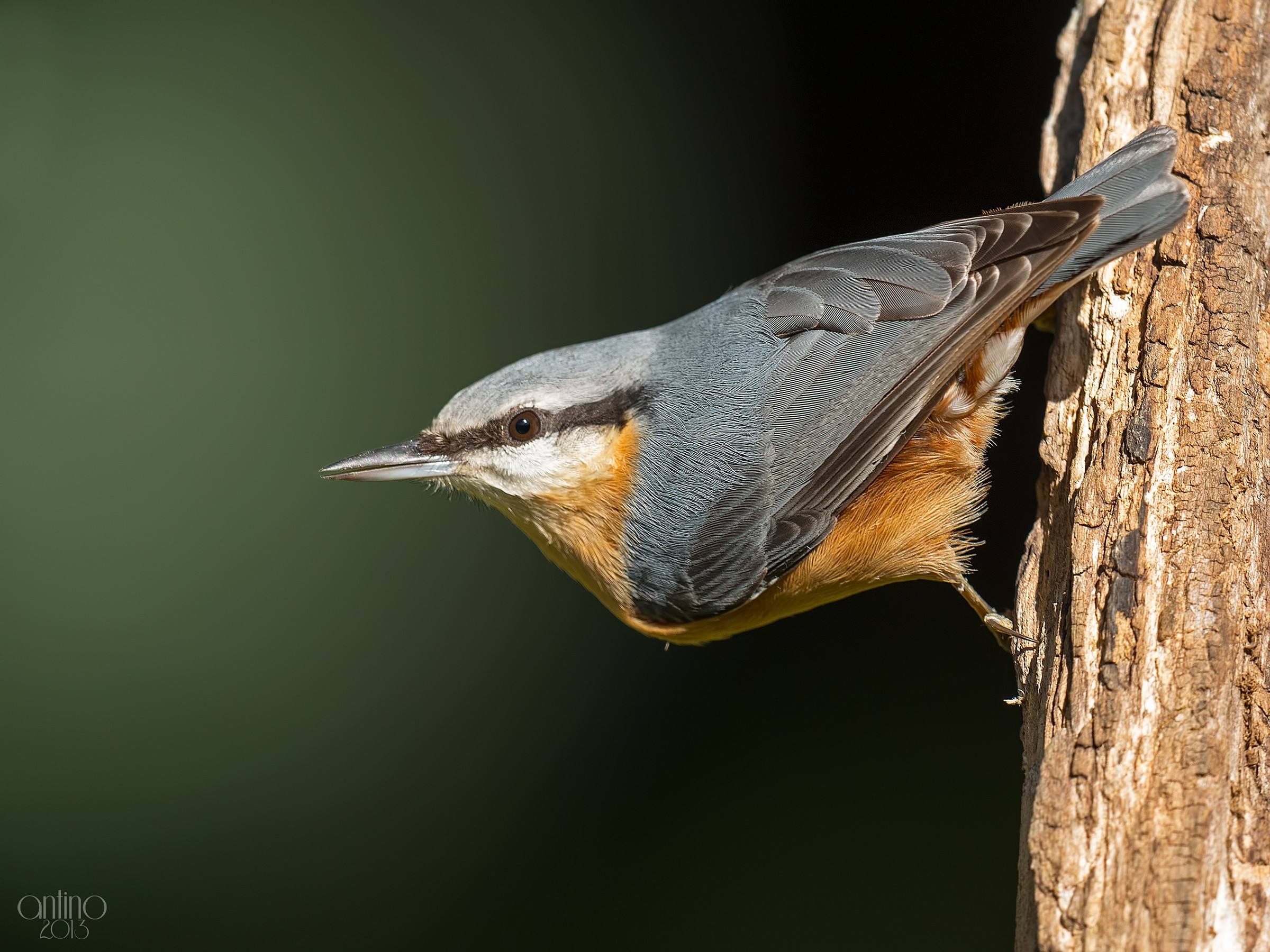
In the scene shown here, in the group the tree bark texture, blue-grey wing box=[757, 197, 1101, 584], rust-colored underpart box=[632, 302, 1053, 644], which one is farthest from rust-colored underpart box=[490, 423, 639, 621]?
the tree bark texture

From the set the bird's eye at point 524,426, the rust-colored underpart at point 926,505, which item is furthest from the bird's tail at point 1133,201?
the bird's eye at point 524,426

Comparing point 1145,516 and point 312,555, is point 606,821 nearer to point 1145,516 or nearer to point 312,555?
point 312,555

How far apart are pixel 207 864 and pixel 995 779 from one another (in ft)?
8.97

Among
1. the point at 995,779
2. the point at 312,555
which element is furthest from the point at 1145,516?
the point at 312,555

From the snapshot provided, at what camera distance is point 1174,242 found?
1.85 metres

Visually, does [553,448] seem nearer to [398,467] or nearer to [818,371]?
[398,467]

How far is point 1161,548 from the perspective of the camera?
155 centimetres

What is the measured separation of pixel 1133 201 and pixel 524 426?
1.29 m

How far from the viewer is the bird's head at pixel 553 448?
2174 millimetres

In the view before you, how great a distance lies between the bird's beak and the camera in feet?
7.23

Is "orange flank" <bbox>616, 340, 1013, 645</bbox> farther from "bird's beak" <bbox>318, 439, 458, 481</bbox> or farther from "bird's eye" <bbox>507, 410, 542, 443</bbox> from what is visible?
"bird's beak" <bbox>318, 439, 458, 481</bbox>

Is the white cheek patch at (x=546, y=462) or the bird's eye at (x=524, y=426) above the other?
the bird's eye at (x=524, y=426)

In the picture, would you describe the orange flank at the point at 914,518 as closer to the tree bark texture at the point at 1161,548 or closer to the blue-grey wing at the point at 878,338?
the blue-grey wing at the point at 878,338

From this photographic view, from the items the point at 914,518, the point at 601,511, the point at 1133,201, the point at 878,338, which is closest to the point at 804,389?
the point at 878,338
